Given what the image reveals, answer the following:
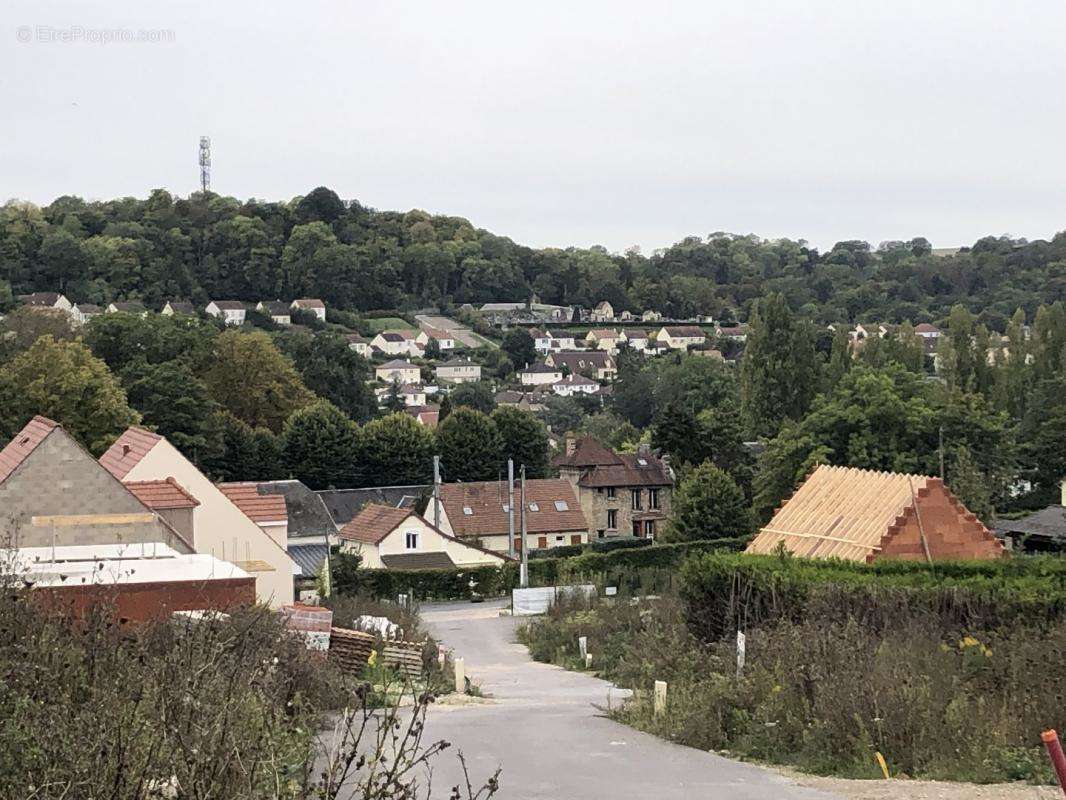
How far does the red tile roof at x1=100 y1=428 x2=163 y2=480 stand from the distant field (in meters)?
146

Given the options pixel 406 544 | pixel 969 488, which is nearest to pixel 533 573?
pixel 406 544

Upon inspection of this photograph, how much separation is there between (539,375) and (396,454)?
311 ft

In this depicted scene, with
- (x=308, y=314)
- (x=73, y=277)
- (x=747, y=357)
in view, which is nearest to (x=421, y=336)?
(x=308, y=314)

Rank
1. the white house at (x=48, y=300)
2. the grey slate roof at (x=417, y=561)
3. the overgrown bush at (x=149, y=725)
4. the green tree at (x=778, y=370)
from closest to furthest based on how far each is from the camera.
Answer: the overgrown bush at (x=149, y=725) < the grey slate roof at (x=417, y=561) < the green tree at (x=778, y=370) < the white house at (x=48, y=300)

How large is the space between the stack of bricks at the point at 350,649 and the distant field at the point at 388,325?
528 feet

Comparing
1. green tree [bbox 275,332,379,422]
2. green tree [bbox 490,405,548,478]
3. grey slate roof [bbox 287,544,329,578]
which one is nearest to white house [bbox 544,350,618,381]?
green tree [bbox 275,332,379,422]

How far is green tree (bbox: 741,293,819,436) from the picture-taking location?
7994cm

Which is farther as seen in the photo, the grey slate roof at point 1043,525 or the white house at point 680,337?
the white house at point 680,337

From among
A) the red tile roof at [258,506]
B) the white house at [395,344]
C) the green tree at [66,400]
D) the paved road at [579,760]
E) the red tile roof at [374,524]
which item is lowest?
the paved road at [579,760]

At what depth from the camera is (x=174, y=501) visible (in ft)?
94.1

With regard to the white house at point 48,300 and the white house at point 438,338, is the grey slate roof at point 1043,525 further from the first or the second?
the white house at point 438,338

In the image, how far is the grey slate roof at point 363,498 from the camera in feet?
220

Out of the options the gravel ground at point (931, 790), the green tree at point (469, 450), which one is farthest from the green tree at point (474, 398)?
the gravel ground at point (931, 790)

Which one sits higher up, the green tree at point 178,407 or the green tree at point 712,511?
the green tree at point 178,407
